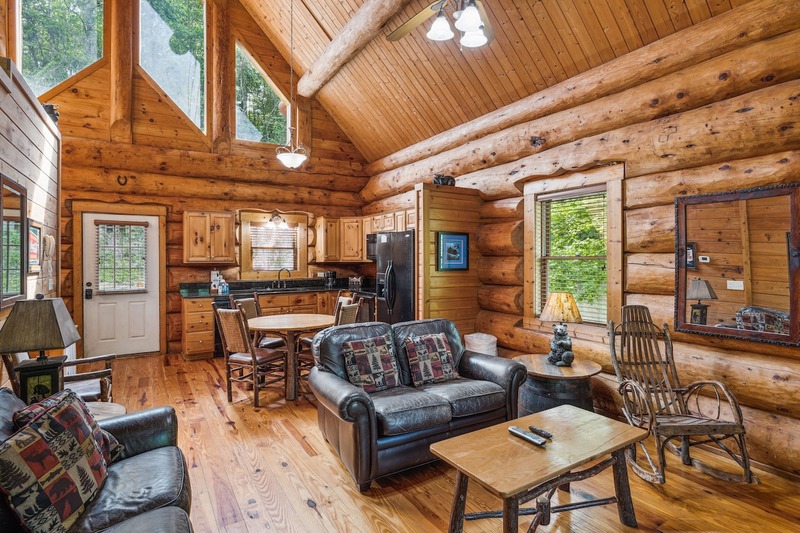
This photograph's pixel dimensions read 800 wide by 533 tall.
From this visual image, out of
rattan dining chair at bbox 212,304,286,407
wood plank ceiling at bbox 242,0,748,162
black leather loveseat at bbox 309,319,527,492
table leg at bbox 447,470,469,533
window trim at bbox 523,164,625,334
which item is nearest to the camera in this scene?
table leg at bbox 447,470,469,533

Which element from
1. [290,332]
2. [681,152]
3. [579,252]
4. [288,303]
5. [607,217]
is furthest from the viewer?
[288,303]

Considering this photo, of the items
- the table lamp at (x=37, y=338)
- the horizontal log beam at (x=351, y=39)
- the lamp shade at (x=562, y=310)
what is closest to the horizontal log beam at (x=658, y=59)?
the horizontal log beam at (x=351, y=39)

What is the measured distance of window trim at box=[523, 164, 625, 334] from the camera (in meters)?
3.82

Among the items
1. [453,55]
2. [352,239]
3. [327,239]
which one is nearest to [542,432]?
[453,55]

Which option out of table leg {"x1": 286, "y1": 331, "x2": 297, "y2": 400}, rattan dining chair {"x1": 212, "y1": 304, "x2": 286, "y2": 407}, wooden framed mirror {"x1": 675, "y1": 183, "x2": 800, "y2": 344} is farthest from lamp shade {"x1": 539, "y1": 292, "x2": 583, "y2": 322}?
rattan dining chair {"x1": 212, "y1": 304, "x2": 286, "y2": 407}

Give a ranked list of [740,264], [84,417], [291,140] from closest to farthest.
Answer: [84,417] → [740,264] → [291,140]

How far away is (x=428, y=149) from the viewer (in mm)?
6254

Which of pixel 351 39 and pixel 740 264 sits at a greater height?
pixel 351 39

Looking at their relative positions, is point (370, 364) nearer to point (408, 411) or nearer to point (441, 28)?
point (408, 411)

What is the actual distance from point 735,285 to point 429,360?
2.42 metres

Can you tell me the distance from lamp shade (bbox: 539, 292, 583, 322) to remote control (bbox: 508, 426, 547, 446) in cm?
155

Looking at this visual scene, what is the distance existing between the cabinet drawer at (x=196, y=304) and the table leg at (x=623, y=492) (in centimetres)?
570

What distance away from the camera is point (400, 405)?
9.34 feet

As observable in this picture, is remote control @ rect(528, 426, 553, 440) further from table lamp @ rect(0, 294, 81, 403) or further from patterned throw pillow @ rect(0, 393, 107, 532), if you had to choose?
table lamp @ rect(0, 294, 81, 403)
